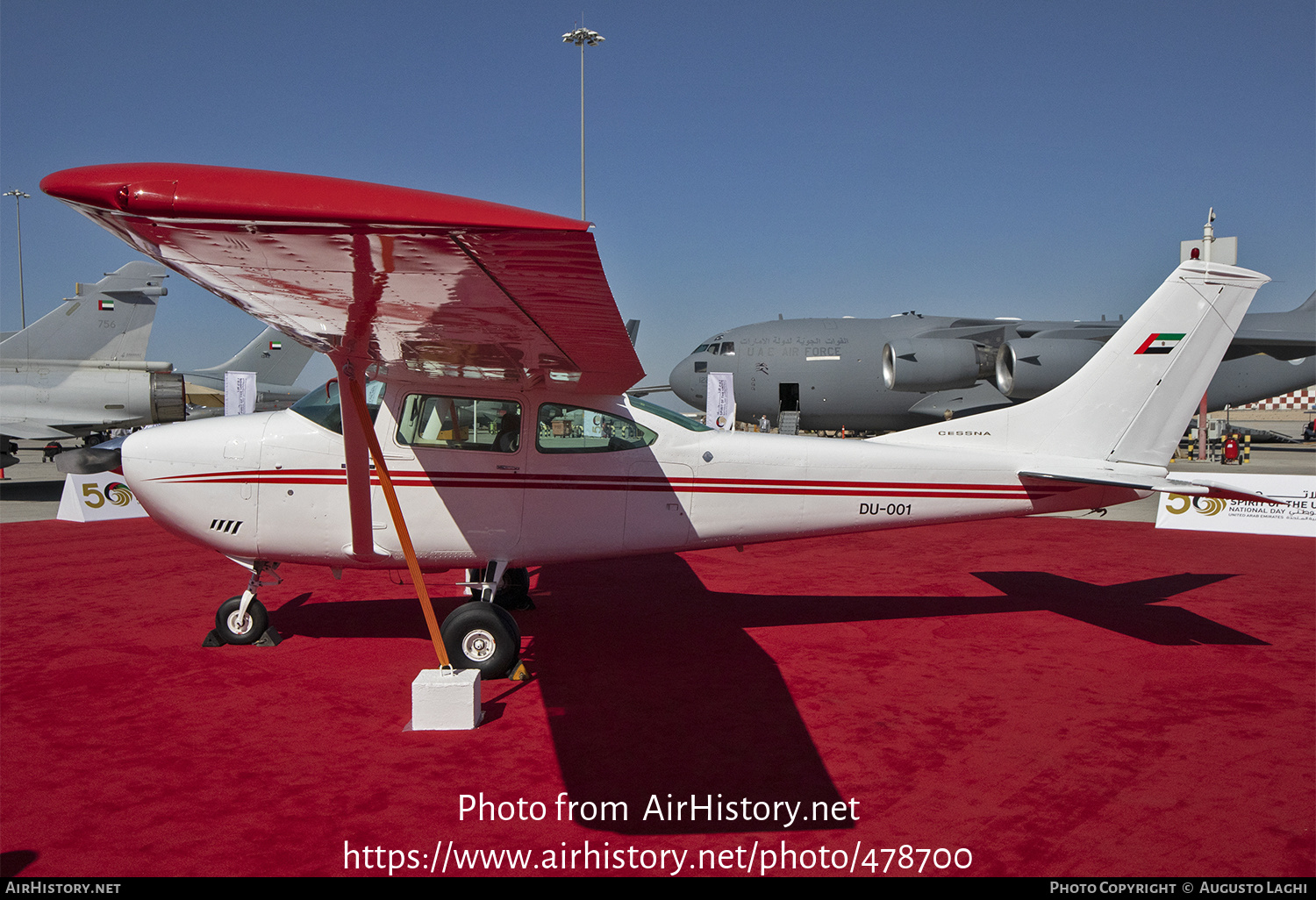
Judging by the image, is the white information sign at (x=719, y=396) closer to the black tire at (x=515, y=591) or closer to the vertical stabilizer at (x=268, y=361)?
the black tire at (x=515, y=591)

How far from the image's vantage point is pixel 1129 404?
21.4ft

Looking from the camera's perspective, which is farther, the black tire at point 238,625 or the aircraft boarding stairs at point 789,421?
the aircraft boarding stairs at point 789,421

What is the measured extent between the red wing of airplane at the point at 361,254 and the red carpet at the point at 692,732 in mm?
2277

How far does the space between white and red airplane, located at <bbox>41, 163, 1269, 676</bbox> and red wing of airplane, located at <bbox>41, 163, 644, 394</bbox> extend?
4cm

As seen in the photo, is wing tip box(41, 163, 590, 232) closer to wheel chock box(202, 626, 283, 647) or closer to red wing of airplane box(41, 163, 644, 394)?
red wing of airplane box(41, 163, 644, 394)

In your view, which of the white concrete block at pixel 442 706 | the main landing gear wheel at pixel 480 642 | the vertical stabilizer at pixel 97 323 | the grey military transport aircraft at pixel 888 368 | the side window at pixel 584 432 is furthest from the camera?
the grey military transport aircraft at pixel 888 368

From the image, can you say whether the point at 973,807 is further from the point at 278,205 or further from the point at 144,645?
the point at 144,645

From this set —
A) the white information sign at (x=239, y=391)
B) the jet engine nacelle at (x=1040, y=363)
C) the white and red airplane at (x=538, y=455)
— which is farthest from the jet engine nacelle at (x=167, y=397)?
the jet engine nacelle at (x=1040, y=363)

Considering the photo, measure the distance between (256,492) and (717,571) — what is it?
204 inches

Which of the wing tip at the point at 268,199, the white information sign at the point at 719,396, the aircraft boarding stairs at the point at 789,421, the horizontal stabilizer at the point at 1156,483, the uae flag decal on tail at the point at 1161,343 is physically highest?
the wing tip at the point at 268,199

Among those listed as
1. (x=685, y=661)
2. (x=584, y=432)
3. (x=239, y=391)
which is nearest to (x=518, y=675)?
(x=685, y=661)

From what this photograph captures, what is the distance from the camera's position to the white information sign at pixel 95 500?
1227cm

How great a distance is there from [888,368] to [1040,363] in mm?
3746

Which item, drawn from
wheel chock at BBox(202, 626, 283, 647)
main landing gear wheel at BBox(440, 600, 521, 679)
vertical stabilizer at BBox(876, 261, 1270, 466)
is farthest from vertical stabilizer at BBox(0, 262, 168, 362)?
vertical stabilizer at BBox(876, 261, 1270, 466)
